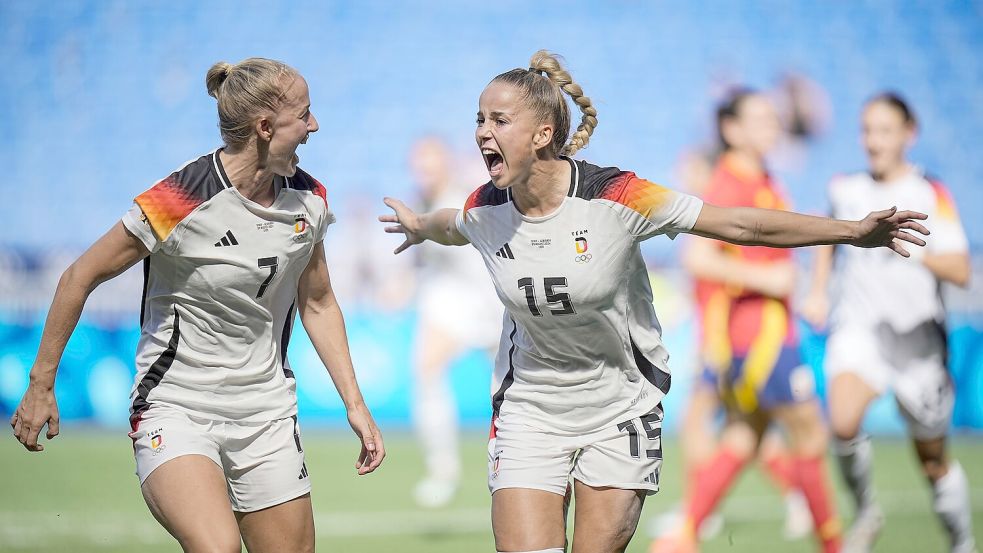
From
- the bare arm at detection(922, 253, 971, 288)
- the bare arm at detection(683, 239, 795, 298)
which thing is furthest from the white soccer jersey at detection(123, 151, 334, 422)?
the bare arm at detection(922, 253, 971, 288)

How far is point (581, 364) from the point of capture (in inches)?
181

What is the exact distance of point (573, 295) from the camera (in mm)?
4402

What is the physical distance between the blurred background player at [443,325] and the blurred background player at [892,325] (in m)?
3.82

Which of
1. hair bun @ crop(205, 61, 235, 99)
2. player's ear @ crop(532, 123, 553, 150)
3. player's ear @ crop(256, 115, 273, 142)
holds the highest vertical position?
hair bun @ crop(205, 61, 235, 99)

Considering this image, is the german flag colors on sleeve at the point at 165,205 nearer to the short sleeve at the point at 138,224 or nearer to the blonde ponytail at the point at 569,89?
the short sleeve at the point at 138,224

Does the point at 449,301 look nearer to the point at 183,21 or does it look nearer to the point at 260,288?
the point at 260,288

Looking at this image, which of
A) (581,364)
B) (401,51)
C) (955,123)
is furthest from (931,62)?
(581,364)

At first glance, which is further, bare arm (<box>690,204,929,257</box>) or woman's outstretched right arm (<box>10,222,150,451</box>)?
bare arm (<box>690,204,929,257</box>)

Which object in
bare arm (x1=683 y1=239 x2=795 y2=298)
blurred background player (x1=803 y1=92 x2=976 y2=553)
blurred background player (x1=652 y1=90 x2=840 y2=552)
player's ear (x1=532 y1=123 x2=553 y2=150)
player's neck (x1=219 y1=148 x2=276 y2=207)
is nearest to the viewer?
player's neck (x1=219 y1=148 x2=276 y2=207)

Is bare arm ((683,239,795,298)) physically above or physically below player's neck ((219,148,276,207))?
below

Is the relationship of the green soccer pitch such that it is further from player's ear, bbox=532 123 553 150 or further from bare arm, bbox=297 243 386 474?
player's ear, bbox=532 123 553 150

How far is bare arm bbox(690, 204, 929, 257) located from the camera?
4.23m


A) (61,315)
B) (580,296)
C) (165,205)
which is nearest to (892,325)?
(580,296)

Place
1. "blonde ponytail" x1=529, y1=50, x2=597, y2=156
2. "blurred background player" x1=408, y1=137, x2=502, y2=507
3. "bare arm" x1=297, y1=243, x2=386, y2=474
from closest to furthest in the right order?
"blonde ponytail" x1=529, y1=50, x2=597, y2=156 → "bare arm" x1=297, y1=243, x2=386, y2=474 → "blurred background player" x1=408, y1=137, x2=502, y2=507
